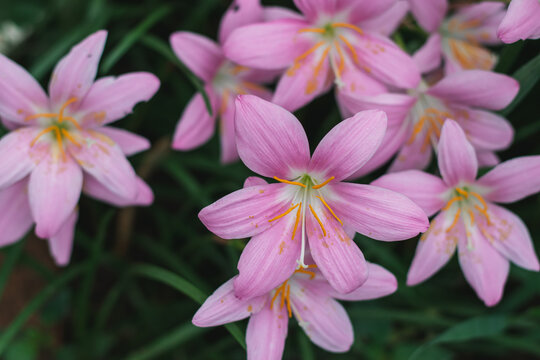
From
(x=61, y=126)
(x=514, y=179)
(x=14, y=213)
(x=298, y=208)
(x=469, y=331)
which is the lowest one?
(x=469, y=331)

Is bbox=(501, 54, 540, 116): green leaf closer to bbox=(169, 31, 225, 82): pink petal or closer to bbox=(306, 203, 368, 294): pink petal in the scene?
bbox=(306, 203, 368, 294): pink petal

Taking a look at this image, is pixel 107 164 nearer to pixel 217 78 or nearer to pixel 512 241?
pixel 217 78

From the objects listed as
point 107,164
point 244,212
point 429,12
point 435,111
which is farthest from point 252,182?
point 429,12

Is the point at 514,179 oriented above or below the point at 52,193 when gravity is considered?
below

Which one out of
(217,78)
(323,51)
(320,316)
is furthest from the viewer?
(217,78)

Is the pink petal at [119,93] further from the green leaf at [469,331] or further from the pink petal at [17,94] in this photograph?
the green leaf at [469,331]

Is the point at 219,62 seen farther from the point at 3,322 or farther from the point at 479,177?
the point at 3,322
